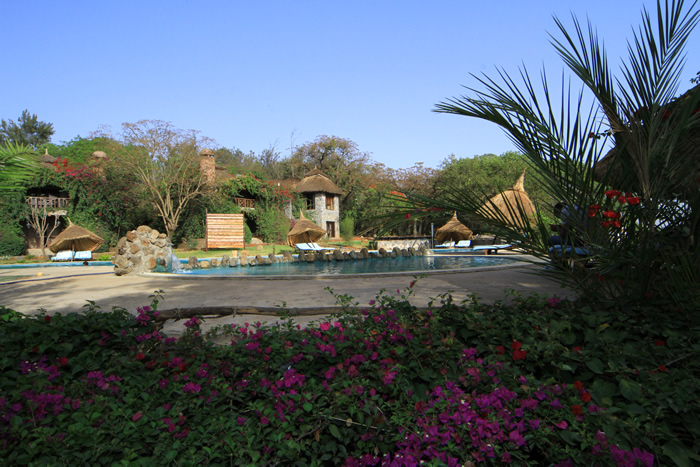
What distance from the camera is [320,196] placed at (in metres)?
32.4

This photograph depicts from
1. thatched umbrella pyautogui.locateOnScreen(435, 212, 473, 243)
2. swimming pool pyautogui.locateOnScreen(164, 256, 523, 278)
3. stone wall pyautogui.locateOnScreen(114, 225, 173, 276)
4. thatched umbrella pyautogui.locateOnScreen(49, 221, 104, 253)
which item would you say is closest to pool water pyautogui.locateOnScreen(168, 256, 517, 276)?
swimming pool pyautogui.locateOnScreen(164, 256, 523, 278)

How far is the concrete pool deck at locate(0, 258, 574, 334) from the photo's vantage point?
577 cm

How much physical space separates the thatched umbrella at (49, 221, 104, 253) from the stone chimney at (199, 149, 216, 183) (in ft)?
24.1

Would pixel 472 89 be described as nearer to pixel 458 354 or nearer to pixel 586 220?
pixel 586 220

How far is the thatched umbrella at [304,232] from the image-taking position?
22.0m

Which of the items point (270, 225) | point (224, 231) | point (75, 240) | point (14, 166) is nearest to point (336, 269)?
point (224, 231)

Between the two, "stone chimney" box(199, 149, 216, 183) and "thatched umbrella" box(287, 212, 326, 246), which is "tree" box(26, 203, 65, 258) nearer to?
"stone chimney" box(199, 149, 216, 183)

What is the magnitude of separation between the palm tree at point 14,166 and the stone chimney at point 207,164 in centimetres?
2105

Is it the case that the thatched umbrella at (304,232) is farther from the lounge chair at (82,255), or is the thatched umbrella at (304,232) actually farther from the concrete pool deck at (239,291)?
the concrete pool deck at (239,291)

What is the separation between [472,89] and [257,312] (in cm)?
234

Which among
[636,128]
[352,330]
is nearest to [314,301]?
[352,330]

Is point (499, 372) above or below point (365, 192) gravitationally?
below

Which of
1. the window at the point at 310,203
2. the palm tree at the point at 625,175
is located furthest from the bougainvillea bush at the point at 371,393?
the window at the point at 310,203

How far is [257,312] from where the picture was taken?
10.7 feet
